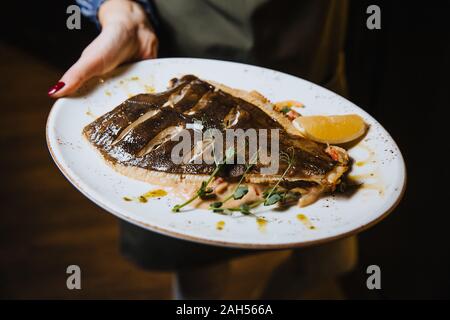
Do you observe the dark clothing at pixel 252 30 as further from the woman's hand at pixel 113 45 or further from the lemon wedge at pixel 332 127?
the lemon wedge at pixel 332 127

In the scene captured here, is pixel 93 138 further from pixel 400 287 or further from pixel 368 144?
pixel 400 287

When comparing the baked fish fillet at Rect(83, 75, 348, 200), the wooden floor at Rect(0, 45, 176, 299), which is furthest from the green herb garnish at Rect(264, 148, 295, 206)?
the wooden floor at Rect(0, 45, 176, 299)

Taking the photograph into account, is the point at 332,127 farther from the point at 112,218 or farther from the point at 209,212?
the point at 112,218

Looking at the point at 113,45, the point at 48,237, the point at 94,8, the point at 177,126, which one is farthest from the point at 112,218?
the point at 177,126

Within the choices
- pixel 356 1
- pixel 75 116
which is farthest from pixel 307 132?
pixel 356 1

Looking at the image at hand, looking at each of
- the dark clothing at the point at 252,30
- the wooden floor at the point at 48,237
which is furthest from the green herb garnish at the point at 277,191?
the wooden floor at the point at 48,237

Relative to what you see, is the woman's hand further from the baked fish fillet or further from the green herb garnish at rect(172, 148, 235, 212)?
the green herb garnish at rect(172, 148, 235, 212)

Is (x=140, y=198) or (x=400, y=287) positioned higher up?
(x=140, y=198)
